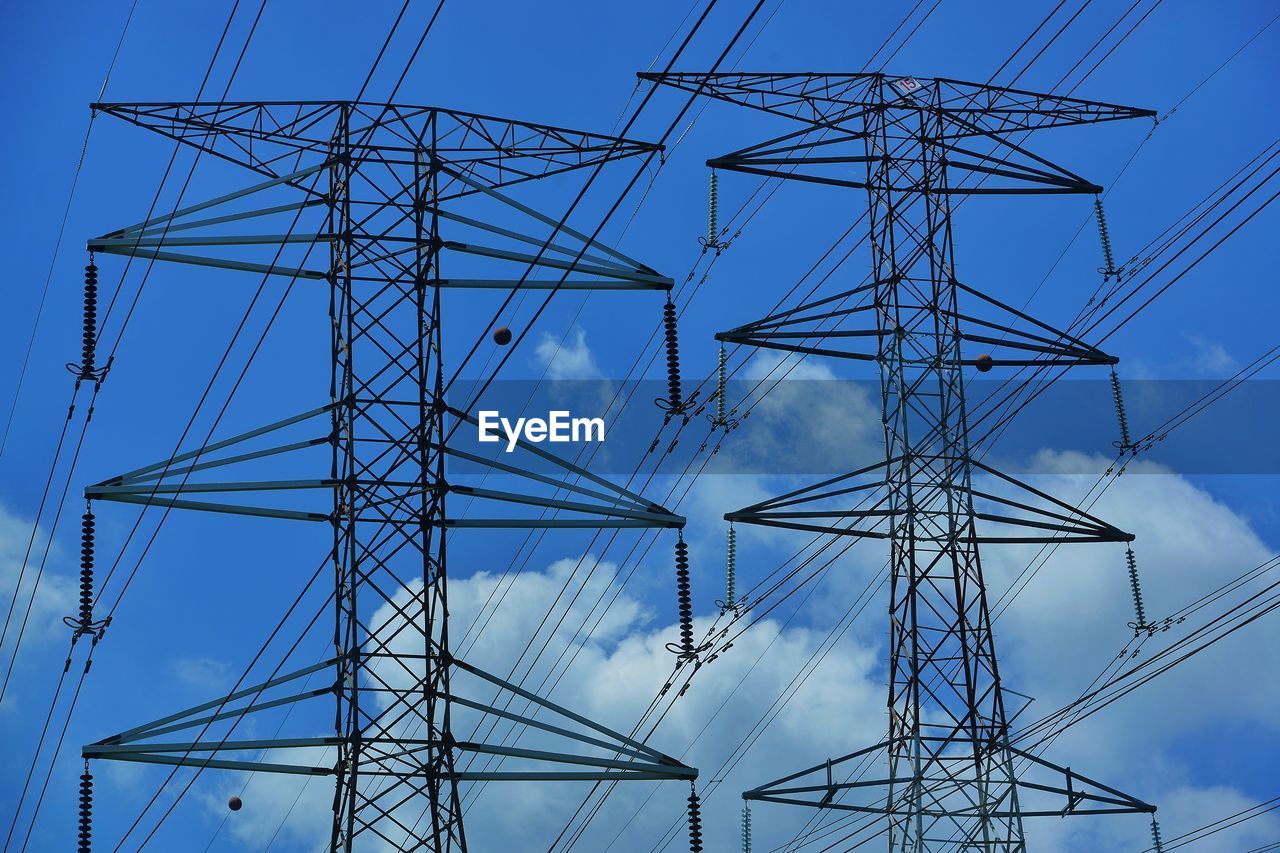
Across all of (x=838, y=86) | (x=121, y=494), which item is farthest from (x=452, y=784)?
(x=838, y=86)

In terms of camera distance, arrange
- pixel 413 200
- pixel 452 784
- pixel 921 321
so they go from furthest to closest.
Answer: pixel 921 321 → pixel 413 200 → pixel 452 784

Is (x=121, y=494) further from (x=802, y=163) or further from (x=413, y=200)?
(x=802, y=163)

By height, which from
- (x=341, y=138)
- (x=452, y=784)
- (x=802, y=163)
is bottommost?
(x=452, y=784)

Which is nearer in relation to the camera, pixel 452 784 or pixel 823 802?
pixel 452 784

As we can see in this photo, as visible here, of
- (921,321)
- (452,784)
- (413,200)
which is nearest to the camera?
(452,784)

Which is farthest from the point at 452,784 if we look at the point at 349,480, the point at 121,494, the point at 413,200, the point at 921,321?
the point at 921,321

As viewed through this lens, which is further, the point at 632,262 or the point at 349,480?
the point at 632,262

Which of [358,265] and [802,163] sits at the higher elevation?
[802,163]

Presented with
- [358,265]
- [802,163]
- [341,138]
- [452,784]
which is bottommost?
[452,784]

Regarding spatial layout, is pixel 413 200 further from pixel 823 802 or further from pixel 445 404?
pixel 823 802
